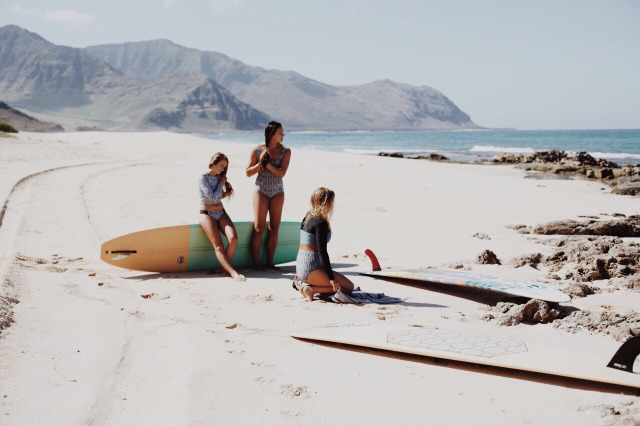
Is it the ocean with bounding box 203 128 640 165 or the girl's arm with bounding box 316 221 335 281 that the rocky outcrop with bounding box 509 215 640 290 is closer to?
the girl's arm with bounding box 316 221 335 281

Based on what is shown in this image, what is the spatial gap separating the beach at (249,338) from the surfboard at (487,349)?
0.07 meters

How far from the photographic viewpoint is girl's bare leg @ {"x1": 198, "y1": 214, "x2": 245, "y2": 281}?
18.2 feet

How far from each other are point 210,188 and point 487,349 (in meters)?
3.42

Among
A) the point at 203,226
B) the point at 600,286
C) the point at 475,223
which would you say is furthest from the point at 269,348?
the point at 475,223

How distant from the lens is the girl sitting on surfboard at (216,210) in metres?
5.67

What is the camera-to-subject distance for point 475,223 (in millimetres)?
8773

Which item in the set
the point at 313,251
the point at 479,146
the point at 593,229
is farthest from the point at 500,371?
the point at 479,146

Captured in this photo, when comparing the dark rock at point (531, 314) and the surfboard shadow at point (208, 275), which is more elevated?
the dark rock at point (531, 314)

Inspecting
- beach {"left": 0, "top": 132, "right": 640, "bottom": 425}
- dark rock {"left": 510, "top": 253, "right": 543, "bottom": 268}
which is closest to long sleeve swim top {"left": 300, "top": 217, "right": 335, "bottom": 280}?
beach {"left": 0, "top": 132, "right": 640, "bottom": 425}

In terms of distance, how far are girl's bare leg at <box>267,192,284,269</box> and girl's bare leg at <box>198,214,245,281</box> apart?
1.83 ft

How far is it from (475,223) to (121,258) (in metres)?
5.58

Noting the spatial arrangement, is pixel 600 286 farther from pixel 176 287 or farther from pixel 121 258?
pixel 121 258

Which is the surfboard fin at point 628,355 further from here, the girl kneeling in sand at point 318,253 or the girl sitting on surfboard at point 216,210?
the girl sitting on surfboard at point 216,210

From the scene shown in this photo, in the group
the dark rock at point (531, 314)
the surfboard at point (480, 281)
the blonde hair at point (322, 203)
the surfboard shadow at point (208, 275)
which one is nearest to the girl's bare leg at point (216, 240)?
the surfboard shadow at point (208, 275)
